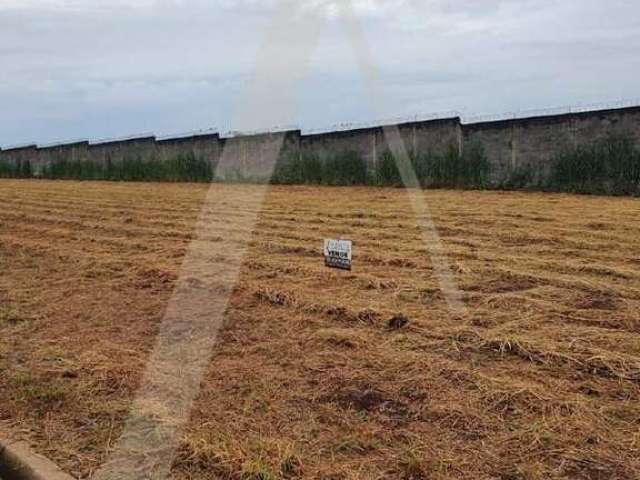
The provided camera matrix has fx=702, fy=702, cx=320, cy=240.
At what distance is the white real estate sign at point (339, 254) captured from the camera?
195 inches

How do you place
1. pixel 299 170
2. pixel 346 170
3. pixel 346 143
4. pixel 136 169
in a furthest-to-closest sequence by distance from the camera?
pixel 136 169, pixel 299 170, pixel 346 143, pixel 346 170

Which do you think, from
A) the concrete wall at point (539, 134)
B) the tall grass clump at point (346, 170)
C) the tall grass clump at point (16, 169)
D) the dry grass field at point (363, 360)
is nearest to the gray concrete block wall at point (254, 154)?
the tall grass clump at point (346, 170)

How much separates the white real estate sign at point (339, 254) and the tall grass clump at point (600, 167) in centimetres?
1071

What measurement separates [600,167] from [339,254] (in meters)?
10.9

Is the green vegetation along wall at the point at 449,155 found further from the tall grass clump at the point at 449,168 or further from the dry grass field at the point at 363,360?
the dry grass field at the point at 363,360

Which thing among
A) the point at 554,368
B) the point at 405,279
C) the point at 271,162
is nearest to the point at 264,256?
the point at 405,279

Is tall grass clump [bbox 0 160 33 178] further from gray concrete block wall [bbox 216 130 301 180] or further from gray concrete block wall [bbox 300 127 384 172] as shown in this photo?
gray concrete block wall [bbox 300 127 384 172]

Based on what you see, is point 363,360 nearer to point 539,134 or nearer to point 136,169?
point 539,134

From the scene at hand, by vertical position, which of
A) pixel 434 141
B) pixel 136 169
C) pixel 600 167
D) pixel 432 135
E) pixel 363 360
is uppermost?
pixel 432 135

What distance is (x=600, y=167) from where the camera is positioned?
14.2 meters

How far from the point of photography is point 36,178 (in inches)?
1162

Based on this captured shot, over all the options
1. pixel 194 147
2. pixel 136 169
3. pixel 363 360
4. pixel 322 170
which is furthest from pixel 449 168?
pixel 136 169

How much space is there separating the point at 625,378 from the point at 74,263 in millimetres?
5487

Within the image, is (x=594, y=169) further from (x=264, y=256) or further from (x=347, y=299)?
(x=347, y=299)
